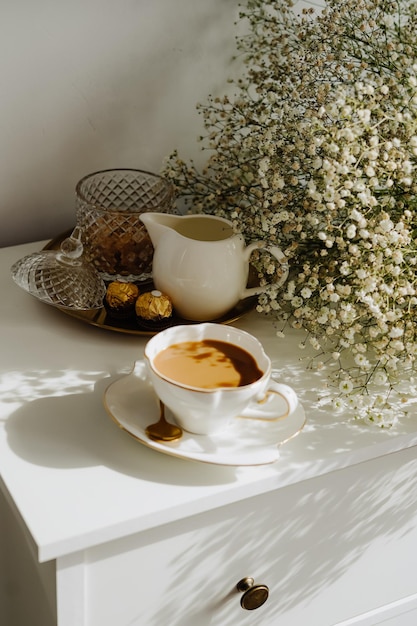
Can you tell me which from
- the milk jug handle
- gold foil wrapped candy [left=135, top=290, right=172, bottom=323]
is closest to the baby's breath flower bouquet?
the milk jug handle

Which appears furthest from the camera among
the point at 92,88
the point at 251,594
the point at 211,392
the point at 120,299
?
the point at 92,88

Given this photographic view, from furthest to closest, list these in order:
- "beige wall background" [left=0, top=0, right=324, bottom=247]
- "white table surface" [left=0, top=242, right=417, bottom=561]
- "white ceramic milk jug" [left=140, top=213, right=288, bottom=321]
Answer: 1. "beige wall background" [left=0, top=0, right=324, bottom=247]
2. "white ceramic milk jug" [left=140, top=213, right=288, bottom=321]
3. "white table surface" [left=0, top=242, right=417, bottom=561]

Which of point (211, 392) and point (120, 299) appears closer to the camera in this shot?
point (211, 392)

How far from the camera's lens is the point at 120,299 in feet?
3.03

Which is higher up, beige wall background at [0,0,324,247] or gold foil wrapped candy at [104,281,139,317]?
beige wall background at [0,0,324,247]

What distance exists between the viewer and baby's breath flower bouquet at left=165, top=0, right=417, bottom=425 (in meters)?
0.79

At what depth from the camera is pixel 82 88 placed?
108 centimetres

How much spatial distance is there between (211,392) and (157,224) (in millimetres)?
287

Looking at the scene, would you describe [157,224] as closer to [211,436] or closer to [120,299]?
[120,299]

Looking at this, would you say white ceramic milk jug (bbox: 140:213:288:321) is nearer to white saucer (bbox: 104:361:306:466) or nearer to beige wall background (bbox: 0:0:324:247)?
white saucer (bbox: 104:361:306:466)

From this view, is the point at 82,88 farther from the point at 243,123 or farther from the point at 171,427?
the point at 171,427

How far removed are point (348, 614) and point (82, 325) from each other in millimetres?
483

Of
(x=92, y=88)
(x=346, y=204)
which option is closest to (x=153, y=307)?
(x=346, y=204)

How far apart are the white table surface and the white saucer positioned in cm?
2
